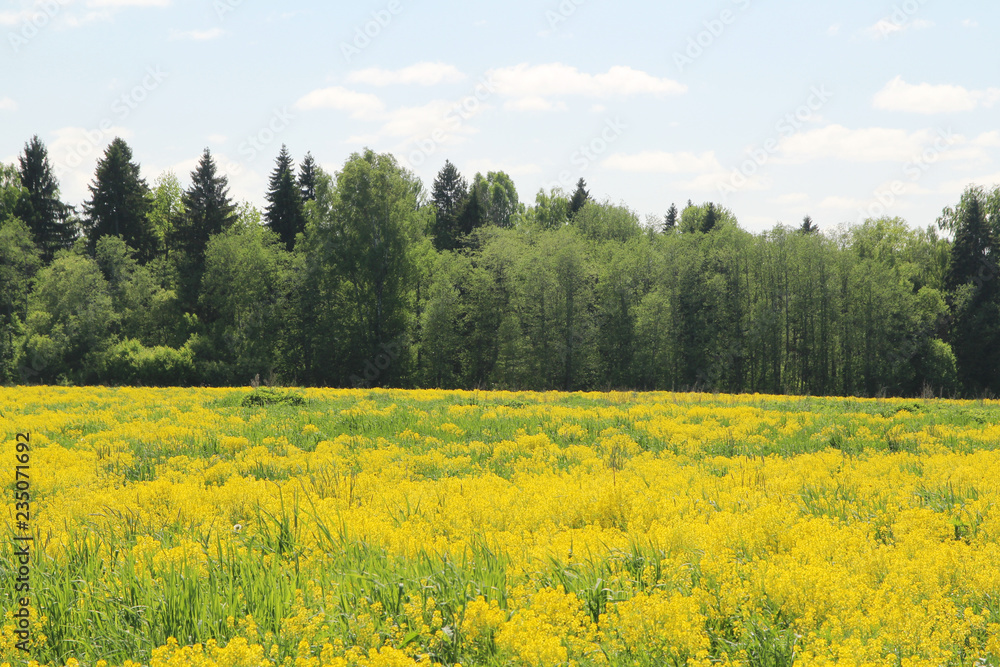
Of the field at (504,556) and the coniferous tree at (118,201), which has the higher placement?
the coniferous tree at (118,201)

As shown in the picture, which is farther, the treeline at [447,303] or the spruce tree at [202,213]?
the spruce tree at [202,213]

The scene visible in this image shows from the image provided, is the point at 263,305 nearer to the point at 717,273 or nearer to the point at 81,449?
the point at 717,273

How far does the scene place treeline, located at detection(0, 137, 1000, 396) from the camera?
155ft

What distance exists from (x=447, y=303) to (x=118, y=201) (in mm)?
30167

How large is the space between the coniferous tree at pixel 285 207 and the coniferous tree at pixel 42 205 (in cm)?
1931

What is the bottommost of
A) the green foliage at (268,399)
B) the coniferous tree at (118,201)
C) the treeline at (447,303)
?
the green foliage at (268,399)

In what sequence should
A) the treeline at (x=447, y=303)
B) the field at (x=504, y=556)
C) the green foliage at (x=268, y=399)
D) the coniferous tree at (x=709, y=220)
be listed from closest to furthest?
the field at (x=504, y=556) < the green foliage at (x=268, y=399) < the treeline at (x=447, y=303) < the coniferous tree at (x=709, y=220)

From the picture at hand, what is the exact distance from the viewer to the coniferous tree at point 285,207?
55.8m

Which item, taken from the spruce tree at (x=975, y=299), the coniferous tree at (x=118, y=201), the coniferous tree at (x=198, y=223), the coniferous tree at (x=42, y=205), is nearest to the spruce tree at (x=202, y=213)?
the coniferous tree at (x=198, y=223)

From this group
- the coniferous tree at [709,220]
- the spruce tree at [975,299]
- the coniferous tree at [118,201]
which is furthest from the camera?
the coniferous tree at [709,220]

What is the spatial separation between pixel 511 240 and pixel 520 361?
9.98 m

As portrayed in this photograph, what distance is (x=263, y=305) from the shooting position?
163 feet

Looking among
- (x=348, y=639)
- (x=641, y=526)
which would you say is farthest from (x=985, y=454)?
(x=348, y=639)

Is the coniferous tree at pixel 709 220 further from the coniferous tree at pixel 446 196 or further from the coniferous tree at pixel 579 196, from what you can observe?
the coniferous tree at pixel 446 196
